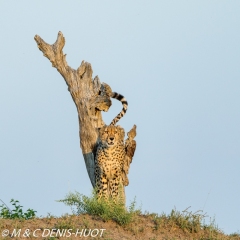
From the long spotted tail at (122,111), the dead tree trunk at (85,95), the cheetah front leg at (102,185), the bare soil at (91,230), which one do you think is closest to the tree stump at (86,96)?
the dead tree trunk at (85,95)

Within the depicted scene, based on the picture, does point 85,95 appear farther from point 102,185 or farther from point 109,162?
point 102,185

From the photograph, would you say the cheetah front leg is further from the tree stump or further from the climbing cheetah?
the tree stump

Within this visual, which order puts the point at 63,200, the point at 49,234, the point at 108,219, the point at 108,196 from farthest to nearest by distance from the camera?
the point at 108,196, the point at 63,200, the point at 108,219, the point at 49,234

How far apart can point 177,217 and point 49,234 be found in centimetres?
184

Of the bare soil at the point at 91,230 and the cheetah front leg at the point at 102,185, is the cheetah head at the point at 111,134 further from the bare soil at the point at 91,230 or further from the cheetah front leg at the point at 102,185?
the bare soil at the point at 91,230

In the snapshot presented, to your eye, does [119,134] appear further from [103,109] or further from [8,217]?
[8,217]

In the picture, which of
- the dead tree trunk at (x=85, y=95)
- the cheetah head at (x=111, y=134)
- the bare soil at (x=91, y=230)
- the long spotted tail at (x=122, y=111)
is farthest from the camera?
the long spotted tail at (x=122, y=111)

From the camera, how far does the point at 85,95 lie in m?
10.7

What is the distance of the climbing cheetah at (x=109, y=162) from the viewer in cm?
1025

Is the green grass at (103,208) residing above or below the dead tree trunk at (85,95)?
below

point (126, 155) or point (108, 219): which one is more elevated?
point (126, 155)

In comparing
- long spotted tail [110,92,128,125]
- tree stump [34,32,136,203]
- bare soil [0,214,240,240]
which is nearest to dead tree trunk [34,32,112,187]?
tree stump [34,32,136,203]

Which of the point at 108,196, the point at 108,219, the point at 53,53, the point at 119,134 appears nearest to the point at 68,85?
the point at 53,53

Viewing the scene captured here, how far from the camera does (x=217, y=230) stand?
8828 mm
